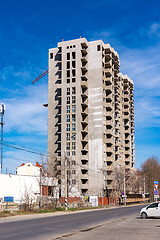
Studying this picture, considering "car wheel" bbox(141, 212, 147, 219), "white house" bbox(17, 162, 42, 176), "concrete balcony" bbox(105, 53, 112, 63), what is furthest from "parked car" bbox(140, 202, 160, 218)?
"white house" bbox(17, 162, 42, 176)

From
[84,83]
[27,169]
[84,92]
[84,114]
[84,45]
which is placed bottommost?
[27,169]

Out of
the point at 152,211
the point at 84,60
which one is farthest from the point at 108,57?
the point at 152,211

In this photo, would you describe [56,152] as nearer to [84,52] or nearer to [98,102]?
[98,102]

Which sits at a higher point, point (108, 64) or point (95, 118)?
point (108, 64)

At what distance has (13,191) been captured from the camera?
64562mm

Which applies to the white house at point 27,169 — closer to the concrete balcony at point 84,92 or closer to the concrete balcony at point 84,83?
the concrete balcony at point 84,92

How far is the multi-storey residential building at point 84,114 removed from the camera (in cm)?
9125

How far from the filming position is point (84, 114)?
3752 inches

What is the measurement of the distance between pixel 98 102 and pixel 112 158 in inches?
672

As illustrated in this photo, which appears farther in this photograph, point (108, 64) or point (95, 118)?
point (108, 64)

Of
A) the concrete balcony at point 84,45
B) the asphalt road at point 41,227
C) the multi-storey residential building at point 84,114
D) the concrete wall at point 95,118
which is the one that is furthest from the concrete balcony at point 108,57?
the asphalt road at point 41,227

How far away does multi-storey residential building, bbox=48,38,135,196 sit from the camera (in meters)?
91.2

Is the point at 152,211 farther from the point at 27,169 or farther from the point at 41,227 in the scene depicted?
the point at 27,169

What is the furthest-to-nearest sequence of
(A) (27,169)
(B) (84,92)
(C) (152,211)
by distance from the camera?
(A) (27,169), (B) (84,92), (C) (152,211)
